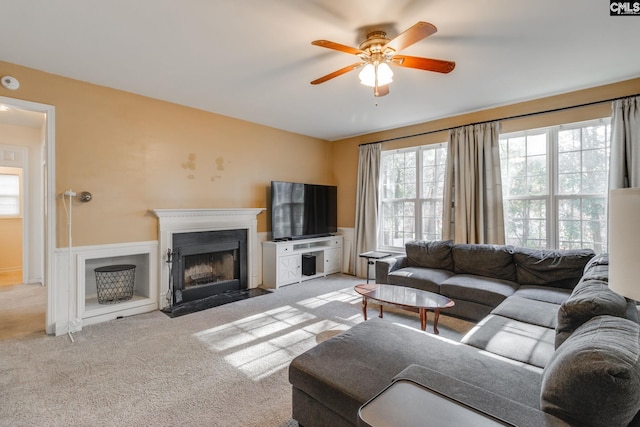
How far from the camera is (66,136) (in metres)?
3.16

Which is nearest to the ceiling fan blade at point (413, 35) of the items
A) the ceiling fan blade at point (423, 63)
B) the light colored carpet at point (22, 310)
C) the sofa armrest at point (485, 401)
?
the ceiling fan blade at point (423, 63)

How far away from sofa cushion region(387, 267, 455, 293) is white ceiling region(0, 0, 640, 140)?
2.23 meters

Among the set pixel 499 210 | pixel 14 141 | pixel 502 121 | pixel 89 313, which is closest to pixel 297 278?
pixel 89 313

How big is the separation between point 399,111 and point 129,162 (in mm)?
3633

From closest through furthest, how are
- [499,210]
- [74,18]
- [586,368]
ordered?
[586,368], [74,18], [499,210]

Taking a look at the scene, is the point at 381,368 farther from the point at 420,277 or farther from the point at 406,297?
the point at 420,277

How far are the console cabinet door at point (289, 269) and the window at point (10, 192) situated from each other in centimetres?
517

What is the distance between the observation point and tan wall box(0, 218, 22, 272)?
18.2 ft

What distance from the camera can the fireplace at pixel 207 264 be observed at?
3971 mm

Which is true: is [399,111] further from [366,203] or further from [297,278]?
[297,278]

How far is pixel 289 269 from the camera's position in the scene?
16.3 feet

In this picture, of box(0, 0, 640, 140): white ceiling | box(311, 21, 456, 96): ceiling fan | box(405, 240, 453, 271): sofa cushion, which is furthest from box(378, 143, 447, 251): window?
box(311, 21, 456, 96): ceiling fan

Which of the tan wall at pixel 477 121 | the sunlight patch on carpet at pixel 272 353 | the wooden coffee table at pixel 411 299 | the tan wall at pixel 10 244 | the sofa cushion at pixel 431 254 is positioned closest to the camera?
the sunlight patch on carpet at pixel 272 353

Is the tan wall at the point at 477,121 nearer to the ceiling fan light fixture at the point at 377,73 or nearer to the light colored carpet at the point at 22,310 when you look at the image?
the ceiling fan light fixture at the point at 377,73
